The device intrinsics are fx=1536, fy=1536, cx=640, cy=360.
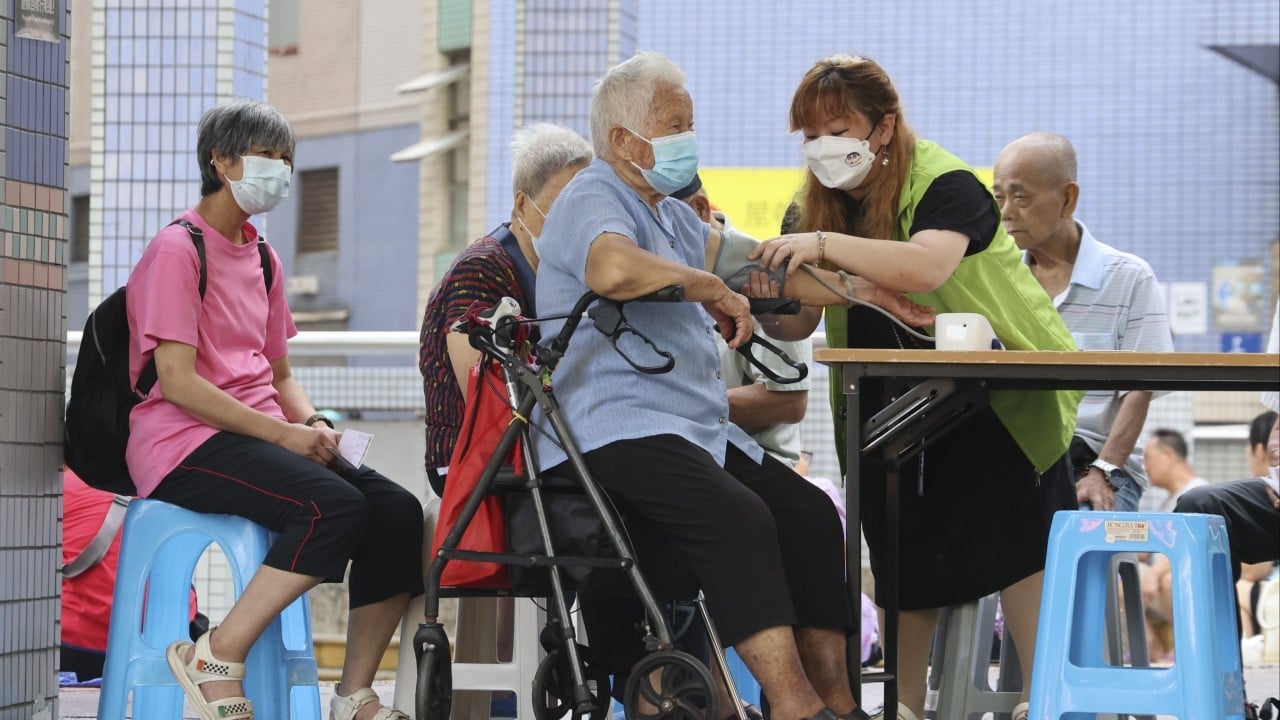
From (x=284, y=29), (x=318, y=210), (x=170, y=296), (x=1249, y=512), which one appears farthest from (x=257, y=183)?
(x=284, y=29)

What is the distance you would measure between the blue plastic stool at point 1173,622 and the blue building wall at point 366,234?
14506 millimetres

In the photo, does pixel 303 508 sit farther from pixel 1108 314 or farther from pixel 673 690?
pixel 1108 314

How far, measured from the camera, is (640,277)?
2.74m

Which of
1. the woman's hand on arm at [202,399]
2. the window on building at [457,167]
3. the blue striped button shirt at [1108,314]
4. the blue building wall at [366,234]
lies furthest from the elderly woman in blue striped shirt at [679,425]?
the blue building wall at [366,234]

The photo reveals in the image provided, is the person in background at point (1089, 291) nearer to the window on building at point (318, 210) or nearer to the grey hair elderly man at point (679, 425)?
the grey hair elderly man at point (679, 425)

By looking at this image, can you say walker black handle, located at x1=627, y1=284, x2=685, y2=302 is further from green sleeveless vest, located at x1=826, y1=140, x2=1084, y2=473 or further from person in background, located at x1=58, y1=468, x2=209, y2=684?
person in background, located at x1=58, y1=468, x2=209, y2=684

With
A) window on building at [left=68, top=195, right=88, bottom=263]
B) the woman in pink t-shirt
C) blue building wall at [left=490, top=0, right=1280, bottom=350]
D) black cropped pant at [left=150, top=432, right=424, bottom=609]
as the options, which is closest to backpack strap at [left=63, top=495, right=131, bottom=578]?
the woman in pink t-shirt

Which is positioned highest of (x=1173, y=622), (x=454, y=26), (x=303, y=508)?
(x=454, y=26)

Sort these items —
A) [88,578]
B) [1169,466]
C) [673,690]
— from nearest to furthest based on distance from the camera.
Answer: [673,690] → [88,578] → [1169,466]

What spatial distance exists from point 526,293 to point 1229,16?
12048mm

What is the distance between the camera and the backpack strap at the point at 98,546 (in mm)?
4379

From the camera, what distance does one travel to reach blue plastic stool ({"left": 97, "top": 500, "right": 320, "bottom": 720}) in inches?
125

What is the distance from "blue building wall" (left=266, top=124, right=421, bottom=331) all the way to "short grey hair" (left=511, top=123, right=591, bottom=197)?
13.5m

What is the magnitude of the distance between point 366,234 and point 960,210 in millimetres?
15351
